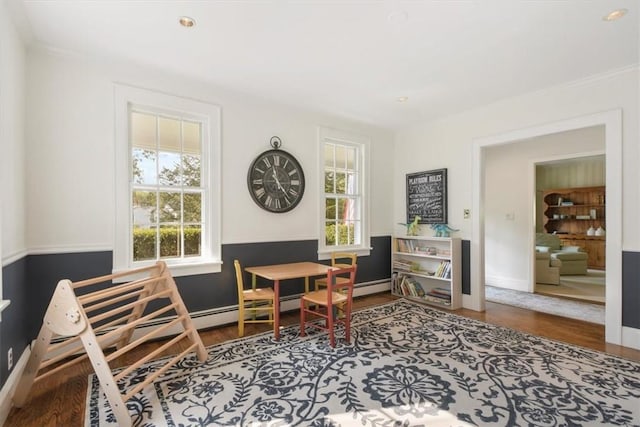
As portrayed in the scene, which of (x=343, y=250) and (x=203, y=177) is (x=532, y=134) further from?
(x=203, y=177)

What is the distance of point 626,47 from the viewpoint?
2.78 meters

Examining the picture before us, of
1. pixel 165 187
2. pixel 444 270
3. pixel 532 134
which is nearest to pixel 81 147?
pixel 165 187

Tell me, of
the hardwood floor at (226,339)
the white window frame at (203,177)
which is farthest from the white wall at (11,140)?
the hardwood floor at (226,339)

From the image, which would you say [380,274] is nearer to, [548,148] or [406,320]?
[406,320]

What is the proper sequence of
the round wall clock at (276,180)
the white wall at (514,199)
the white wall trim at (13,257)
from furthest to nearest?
the white wall at (514,199), the round wall clock at (276,180), the white wall trim at (13,257)

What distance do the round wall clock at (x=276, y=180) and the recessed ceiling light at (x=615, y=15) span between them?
320cm

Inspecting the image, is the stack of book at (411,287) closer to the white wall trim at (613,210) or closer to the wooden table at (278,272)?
the wooden table at (278,272)

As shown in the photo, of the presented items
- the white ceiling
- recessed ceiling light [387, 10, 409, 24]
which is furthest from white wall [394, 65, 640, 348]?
recessed ceiling light [387, 10, 409, 24]

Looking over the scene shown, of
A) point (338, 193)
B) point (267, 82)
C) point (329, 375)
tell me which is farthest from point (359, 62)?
point (329, 375)

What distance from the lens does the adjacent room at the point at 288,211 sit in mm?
2203

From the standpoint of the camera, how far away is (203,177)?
12.0ft

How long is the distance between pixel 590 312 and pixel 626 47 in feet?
10.5

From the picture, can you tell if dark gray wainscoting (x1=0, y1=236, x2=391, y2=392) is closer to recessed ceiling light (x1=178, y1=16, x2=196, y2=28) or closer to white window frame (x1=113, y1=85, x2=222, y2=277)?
white window frame (x1=113, y1=85, x2=222, y2=277)

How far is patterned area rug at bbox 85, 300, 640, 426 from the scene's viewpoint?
201 centimetres
